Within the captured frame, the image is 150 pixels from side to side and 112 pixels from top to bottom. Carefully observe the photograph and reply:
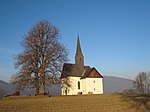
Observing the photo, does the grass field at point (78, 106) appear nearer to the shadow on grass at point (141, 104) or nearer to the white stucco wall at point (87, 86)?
the shadow on grass at point (141, 104)

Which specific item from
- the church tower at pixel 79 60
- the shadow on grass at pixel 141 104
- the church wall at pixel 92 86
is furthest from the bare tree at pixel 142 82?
the shadow on grass at pixel 141 104

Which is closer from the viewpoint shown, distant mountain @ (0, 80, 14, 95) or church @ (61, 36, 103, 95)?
distant mountain @ (0, 80, 14, 95)

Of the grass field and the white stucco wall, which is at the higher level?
the white stucco wall

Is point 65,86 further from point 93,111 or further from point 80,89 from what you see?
point 93,111

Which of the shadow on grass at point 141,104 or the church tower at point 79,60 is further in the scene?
the church tower at point 79,60

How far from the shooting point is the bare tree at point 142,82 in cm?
9039

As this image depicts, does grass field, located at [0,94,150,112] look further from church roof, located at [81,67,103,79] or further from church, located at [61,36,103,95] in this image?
church roof, located at [81,67,103,79]

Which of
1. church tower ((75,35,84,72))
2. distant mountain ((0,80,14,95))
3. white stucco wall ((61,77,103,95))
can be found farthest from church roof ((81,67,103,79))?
distant mountain ((0,80,14,95))

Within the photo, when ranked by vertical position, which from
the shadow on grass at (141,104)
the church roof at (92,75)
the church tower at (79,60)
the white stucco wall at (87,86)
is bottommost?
the shadow on grass at (141,104)

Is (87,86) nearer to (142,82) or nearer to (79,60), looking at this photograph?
(79,60)

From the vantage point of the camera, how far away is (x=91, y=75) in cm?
6475

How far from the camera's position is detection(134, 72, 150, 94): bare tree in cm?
9039

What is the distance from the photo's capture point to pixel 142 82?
92.9 metres

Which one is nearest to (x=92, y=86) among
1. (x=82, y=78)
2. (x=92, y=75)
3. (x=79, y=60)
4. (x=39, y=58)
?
(x=92, y=75)
